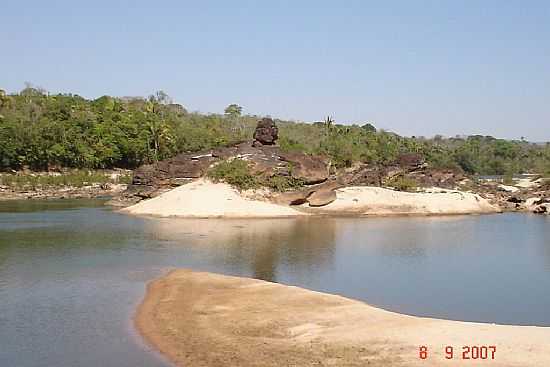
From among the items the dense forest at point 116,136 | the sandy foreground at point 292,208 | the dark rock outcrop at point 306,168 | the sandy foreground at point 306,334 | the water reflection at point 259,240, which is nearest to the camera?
the sandy foreground at point 306,334

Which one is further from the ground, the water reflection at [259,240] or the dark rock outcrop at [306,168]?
the dark rock outcrop at [306,168]

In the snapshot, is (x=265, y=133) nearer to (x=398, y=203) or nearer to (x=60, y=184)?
(x=398, y=203)

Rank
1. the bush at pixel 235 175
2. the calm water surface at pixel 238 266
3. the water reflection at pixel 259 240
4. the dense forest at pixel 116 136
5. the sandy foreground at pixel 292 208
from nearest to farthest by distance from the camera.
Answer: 1. the calm water surface at pixel 238 266
2. the water reflection at pixel 259 240
3. the sandy foreground at pixel 292 208
4. the bush at pixel 235 175
5. the dense forest at pixel 116 136

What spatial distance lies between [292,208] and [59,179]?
1530 inches

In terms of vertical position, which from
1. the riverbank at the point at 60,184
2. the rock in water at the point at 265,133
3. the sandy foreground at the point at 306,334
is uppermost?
the rock in water at the point at 265,133

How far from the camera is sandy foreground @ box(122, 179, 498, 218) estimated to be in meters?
50.4

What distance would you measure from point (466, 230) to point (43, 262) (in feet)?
91.3

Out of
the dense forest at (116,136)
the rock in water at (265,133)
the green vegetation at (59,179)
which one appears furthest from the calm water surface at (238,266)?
the dense forest at (116,136)

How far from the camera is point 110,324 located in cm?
1781

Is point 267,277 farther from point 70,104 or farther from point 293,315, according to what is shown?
point 70,104
